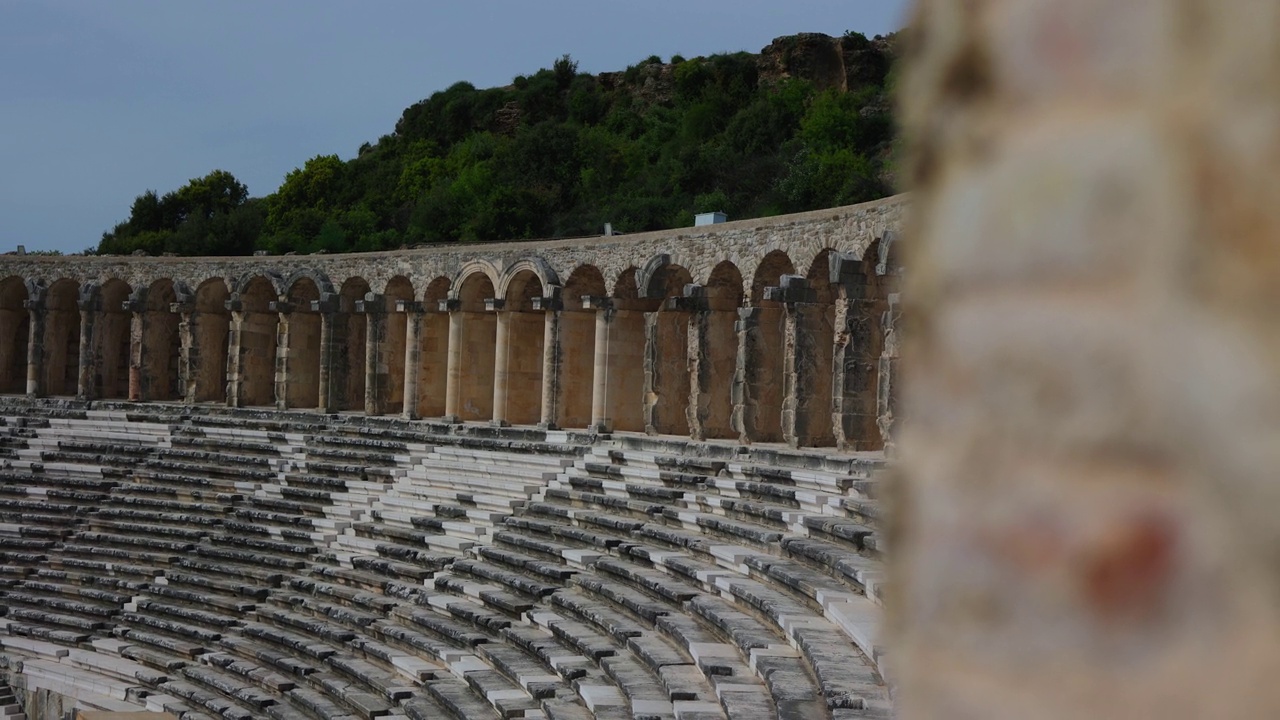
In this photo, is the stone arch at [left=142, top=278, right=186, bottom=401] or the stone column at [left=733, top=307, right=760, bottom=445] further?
the stone arch at [left=142, top=278, right=186, bottom=401]

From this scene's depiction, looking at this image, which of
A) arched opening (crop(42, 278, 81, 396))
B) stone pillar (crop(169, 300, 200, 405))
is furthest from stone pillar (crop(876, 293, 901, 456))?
arched opening (crop(42, 278, 81, 396))

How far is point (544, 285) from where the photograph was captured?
18.9 metres

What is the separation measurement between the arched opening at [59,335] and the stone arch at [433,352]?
26.2 feet

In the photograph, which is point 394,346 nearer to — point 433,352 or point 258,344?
point 433,352

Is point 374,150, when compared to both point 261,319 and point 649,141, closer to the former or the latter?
point 649,141

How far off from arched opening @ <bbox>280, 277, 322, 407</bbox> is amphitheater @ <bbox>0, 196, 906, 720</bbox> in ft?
0.17

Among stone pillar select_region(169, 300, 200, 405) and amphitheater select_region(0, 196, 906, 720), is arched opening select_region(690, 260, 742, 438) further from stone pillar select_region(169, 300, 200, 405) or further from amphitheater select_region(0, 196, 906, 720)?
stone pillar select_region(169, 300, 200, 405)

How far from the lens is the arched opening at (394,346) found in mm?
21750

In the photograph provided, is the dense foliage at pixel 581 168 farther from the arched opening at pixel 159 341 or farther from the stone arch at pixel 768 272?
the stone arch at pixel 768 272

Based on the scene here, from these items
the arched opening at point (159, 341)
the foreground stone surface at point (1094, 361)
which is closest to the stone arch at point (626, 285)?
the arched opening at point (159, 341)

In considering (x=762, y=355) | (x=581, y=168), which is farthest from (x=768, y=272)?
(x=581, y=168)

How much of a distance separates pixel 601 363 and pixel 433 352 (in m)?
4.32

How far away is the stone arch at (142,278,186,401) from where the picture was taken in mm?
23906

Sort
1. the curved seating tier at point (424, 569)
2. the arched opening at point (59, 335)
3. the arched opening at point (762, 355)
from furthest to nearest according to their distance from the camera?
the arched opening at point (59, 335) → the arched opening at point (762, 355) → the curved seating tier at point (424, 569)
